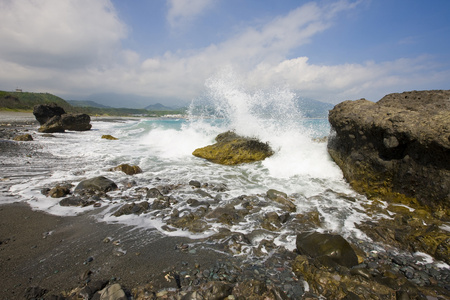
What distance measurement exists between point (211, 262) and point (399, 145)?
6.19 m

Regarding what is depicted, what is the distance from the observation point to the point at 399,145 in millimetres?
5816

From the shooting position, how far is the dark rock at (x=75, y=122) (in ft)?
79.7

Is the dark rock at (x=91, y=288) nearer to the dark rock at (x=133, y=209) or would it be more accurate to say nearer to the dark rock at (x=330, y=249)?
the dark rock at (x=133, y=209)

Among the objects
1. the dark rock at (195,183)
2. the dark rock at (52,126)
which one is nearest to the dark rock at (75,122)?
the dark rock at (52,126)

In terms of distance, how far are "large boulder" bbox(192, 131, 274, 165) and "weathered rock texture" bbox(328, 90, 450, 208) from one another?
375 cm

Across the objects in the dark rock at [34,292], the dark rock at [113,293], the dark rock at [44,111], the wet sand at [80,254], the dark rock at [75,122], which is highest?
the dark rock at [44,111]

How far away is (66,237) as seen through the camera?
398 centimetres

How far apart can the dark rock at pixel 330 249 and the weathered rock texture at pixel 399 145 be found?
3556 millimetres

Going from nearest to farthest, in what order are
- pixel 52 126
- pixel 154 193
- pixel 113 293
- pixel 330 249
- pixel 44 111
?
pixel 113 293 < pixel 330 249 < pixel 154 193 < pixel 52 126 < pixel 44 111

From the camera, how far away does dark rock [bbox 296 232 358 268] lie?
130 inches

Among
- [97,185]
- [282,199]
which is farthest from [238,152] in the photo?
[97,185]

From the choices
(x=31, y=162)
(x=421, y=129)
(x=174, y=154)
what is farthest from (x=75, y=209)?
(x=421, y=129)

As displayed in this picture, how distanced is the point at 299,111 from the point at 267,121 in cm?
202

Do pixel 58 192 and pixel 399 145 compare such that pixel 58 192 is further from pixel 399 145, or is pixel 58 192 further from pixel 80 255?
pixel 399 145
